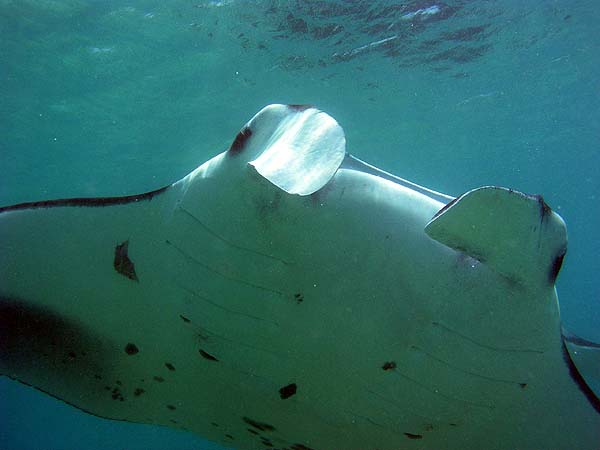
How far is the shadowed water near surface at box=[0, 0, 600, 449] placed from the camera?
1044cm

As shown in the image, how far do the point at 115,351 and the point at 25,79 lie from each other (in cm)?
1157

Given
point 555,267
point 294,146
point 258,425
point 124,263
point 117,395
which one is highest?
point 294,146

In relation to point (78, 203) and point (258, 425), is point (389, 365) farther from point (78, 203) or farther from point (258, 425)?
point (78, 203)

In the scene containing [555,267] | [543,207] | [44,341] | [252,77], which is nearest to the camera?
[543,207]

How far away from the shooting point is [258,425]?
260cm

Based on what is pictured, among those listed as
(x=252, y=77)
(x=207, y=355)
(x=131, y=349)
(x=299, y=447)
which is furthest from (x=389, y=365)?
(x=252, y=77)

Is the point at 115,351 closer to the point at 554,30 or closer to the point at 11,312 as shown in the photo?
the point at 11,312

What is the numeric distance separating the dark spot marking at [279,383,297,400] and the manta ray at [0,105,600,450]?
0.4 inches

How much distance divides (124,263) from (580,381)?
215 cm

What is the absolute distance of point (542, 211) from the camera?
55.0 inches

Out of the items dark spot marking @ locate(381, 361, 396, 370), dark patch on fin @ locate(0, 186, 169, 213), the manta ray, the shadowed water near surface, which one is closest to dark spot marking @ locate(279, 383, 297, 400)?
the manta ray

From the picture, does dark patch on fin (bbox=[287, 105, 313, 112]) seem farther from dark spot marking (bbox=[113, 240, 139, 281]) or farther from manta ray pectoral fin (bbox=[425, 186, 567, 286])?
dark spot marking (bbox=[113, 240, 139, 281])

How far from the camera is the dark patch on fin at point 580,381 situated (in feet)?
5.82

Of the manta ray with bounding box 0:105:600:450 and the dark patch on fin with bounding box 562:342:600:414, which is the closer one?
the manta ray with bounding box 0:105:600:450
